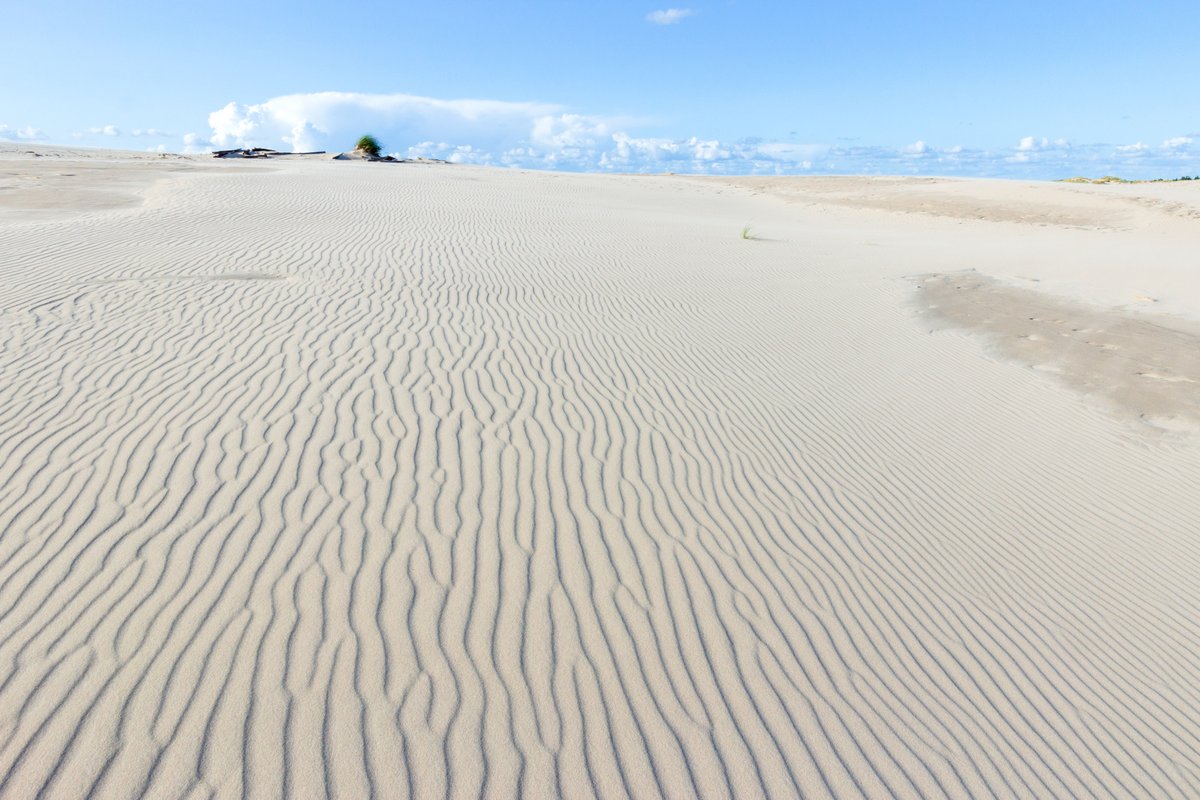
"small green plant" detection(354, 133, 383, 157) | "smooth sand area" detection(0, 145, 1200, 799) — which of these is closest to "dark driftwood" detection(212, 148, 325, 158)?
"small green plant" detection(354, 133, 383, 157)

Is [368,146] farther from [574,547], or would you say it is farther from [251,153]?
[574,547]

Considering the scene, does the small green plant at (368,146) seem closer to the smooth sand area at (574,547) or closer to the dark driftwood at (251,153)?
the dark driftwood at (251,153)

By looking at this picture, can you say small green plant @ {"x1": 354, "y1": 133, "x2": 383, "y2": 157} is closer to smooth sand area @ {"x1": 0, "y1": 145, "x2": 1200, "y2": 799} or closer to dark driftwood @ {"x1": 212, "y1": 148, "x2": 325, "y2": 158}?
dark driftwood @ {"x1": 212, "y1": 148, "x2": 325, "y2": 158}

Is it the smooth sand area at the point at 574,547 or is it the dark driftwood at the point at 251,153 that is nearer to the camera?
the smooth sand area at the point at 574,547

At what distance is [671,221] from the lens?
21.9 meters

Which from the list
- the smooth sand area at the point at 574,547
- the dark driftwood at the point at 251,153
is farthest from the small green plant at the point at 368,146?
the smooth sand area at the point at 574,547

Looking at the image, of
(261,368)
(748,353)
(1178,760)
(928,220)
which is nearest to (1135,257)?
(928,220)

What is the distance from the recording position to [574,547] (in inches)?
162

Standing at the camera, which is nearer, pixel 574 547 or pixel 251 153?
pixel 574 547

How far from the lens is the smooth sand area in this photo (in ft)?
→ 9.21

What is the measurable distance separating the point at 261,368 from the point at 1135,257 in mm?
18168

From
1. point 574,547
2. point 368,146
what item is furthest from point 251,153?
point 574,547

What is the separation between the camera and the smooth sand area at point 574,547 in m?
2.81

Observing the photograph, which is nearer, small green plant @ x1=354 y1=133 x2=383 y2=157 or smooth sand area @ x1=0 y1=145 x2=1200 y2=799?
smooth sand area @ x1=0 y1=145 x2=1200 y2=799
